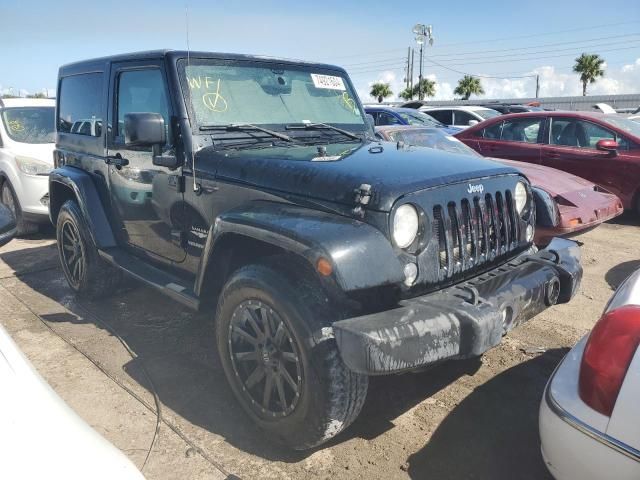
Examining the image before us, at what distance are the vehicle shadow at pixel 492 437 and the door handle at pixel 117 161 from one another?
2754mm

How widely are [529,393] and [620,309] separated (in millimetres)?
1441

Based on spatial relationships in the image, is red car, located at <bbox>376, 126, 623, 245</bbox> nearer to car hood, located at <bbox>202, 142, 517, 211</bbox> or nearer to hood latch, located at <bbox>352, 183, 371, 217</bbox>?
car hood, located at <bbox>202, 142, 517, 211</bbox>

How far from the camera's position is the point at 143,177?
3.65 metres

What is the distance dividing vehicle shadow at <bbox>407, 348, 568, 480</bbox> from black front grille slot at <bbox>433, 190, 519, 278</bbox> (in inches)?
34.0

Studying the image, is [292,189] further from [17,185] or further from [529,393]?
[17,185]

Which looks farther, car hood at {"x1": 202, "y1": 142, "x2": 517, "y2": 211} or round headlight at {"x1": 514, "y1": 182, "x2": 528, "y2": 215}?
round headlight at {"x1": 514, "y1": 182, "x2": 528, "y2": 215}

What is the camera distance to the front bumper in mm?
2068

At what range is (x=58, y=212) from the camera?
4965mm

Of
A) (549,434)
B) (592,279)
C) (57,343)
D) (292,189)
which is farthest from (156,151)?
(592,279)

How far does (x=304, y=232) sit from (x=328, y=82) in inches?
78.2

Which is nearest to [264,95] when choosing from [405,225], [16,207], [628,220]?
[405,225]

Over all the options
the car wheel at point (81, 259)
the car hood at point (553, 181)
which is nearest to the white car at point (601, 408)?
the car wheel at point (81, 259)

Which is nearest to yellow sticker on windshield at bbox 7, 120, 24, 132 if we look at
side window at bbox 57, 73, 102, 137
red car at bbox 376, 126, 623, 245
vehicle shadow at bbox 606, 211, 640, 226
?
side window at bbox 57, 73, 102, 137

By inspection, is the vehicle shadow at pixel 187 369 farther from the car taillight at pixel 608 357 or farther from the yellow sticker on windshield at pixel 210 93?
the yellow sticker on windshield at pixel 210 93
